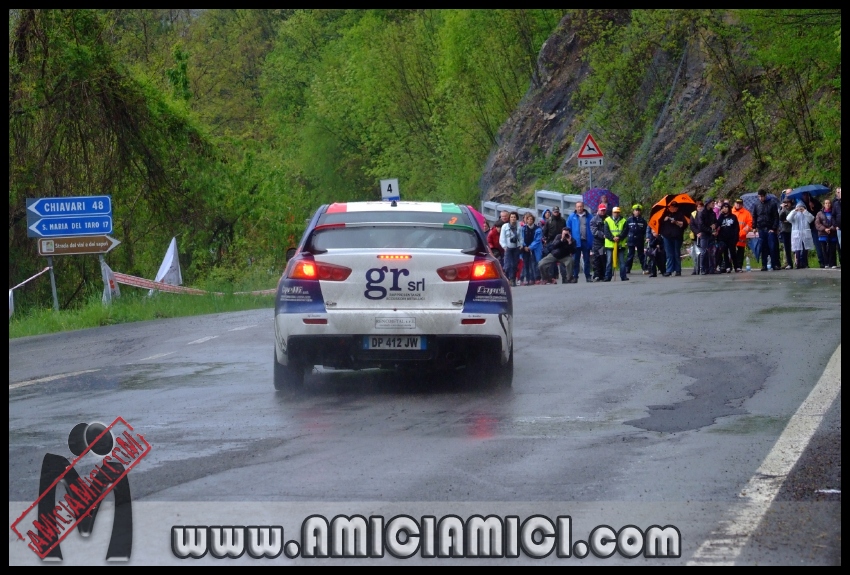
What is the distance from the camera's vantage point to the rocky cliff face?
37.0 meters

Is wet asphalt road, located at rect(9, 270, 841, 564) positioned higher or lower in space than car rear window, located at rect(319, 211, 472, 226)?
lower

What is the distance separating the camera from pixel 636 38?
42438 mm

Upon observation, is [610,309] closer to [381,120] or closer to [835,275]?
[835,275]

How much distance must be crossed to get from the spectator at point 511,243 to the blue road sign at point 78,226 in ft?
31.3

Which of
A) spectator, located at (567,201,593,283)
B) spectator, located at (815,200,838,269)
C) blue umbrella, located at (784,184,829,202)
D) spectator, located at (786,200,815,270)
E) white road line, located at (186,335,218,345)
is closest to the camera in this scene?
white road line, located at (186,335,218,345)

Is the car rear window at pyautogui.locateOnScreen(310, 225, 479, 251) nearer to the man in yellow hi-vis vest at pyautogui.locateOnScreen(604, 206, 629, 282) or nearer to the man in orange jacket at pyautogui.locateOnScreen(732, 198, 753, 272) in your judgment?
the man in yellow hi-vis vest at pyautogui.locateOnScreen(604, 206, 629, 282)

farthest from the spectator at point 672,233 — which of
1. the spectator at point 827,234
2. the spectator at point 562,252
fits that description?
the spectator at point 827,234

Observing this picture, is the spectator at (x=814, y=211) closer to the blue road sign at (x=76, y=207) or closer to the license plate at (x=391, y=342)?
the blue road sign at (x=76, y=207)

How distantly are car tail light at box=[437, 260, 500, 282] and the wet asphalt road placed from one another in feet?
3.34

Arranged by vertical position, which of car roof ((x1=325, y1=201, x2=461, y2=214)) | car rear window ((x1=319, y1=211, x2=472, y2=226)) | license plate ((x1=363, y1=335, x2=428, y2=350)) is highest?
car roof ((x1=325, y1=201, x2=461, y2=214))

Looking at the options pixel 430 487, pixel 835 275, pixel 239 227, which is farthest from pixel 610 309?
pixel 239 227

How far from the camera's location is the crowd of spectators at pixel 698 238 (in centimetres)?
2577

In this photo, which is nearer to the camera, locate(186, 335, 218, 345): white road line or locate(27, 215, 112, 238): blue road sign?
locate(186, 335, 218, 345): white road line

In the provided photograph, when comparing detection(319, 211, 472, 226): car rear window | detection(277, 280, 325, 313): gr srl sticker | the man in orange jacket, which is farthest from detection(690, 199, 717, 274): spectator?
detection(277, 280, 325, 313): gr srl sticker
